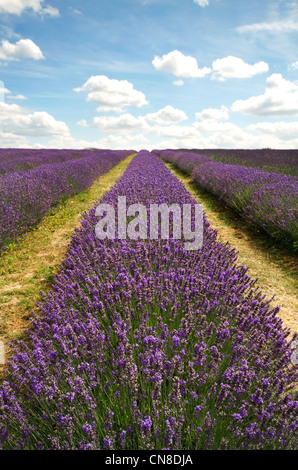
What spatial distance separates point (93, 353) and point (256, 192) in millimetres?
5818

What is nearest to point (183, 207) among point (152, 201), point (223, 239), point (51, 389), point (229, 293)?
point (152, 201)

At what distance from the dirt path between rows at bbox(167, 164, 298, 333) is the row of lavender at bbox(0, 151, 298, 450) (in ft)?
4.01

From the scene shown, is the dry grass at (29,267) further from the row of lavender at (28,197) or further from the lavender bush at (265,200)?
the lavender bush at (265,200)

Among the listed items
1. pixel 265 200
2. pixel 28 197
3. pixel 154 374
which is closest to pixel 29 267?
pixel 28 197

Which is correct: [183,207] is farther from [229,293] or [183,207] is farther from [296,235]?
[229,293]

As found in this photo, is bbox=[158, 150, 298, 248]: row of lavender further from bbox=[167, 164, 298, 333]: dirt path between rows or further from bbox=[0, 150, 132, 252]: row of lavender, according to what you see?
bbox=[0, 150, 132, 252]: row of lavender

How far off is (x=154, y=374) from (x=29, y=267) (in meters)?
3.65

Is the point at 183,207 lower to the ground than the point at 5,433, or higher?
higher

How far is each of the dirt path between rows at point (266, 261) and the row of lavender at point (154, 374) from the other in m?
1.22

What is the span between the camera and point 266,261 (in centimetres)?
486

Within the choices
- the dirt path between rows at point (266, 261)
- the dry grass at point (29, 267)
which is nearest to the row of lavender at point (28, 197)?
the dry grass at point (29, 267)

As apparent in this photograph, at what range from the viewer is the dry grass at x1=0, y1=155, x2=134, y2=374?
3.27m

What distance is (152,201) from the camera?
5.20 meters

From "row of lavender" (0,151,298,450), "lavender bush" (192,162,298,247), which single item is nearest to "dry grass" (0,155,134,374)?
"row of lavender" (0,151,298,450)
